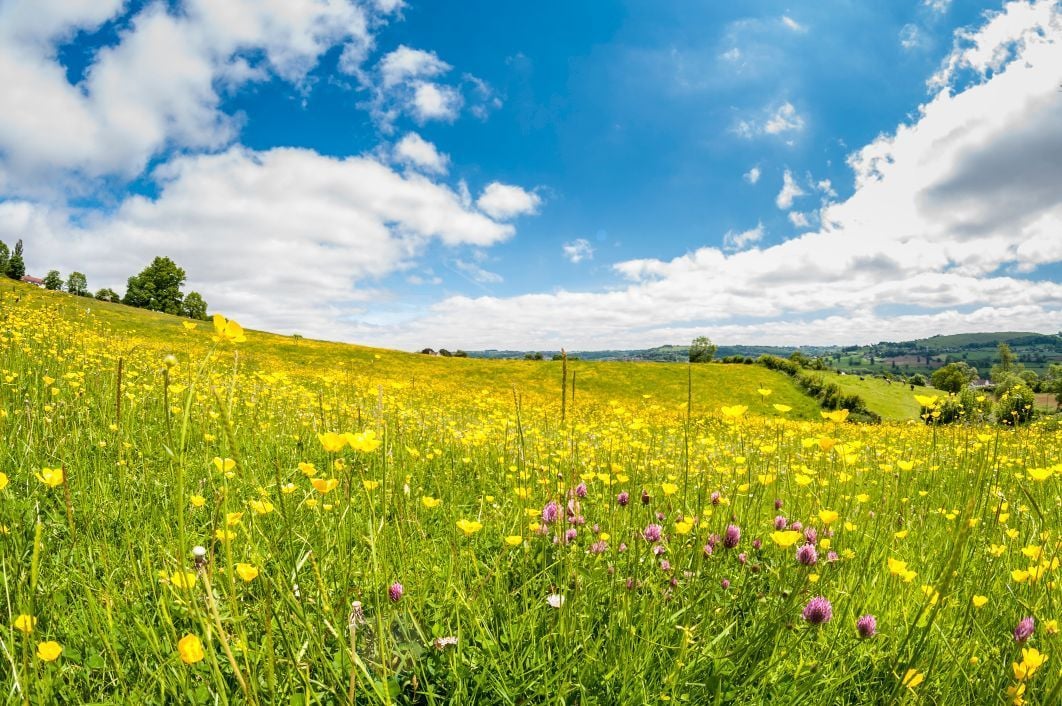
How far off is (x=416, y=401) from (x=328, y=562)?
38.3 ft

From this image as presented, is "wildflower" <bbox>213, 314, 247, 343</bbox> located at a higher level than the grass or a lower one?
higher

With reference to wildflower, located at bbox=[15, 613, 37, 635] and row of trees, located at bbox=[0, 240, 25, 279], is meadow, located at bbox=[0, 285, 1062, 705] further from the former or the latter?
row of trees, located at bbox=[0, 240, 25, 279]

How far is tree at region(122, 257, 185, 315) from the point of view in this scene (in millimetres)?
79750

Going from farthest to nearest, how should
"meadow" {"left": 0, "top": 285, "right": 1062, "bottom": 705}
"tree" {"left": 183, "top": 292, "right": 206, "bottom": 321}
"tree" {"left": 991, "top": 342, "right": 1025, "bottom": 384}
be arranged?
"tree" {"left": 183, "top": 292, "right": 206, "bottom": 321} → "tree" {"left": 991, "top": 342, "right": 1025, "bottom": 384} → "meadow" {"left": 0, "top": 285, "right": 1062, "bottom": 705}

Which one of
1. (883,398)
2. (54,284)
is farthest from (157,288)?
(883,398)

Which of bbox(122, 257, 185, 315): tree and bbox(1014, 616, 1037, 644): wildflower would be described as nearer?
bbox(1014, 616, 1037, 644): wildflower

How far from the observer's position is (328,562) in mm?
2768

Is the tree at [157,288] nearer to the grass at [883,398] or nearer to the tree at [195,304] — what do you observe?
the tree at [195,304]

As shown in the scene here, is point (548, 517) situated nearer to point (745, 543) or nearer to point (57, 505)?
point (745, 543)

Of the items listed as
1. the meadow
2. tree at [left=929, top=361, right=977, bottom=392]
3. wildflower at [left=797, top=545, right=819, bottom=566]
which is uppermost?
tree at [left=929, top=361, right=977, bottom=392]

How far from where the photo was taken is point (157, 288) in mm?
81688

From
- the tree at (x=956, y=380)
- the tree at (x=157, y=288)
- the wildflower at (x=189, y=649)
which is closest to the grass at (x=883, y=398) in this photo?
the tree at (x=956, y=380)

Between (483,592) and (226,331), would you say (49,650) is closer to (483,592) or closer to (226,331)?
(226,331)

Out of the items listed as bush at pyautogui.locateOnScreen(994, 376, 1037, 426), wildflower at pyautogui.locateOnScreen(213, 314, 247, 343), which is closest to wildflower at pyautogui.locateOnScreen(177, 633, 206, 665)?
wildflower at pyautogui.locateOnScreen(213, 314, 247, 343)
